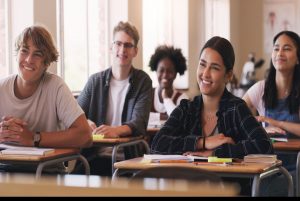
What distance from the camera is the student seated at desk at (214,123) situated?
3168 mm

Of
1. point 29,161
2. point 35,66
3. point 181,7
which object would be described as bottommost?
point 29,161

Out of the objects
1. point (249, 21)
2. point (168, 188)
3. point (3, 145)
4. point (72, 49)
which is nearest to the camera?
point (168, 188)

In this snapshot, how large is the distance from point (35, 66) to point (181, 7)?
18.8ft

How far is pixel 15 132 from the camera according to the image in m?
3.45

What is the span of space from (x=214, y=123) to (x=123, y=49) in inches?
69.0

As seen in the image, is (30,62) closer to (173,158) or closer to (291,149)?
(173,158)

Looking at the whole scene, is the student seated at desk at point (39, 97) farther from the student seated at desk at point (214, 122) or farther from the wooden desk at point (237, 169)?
the wooden desk at point (237, 169)

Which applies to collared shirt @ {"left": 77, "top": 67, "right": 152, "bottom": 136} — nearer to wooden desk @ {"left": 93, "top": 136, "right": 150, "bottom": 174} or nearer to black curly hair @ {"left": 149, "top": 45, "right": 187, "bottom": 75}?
wooden desk @ {"left": 93, "top": 136, "right": 150, "bottom": 174}

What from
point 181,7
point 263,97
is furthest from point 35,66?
point 181,7

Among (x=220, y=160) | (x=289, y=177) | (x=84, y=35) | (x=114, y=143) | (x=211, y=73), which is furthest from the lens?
(x=84, y=35)

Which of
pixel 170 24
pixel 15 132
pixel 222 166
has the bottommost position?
pixel 222 166

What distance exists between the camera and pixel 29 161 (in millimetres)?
3195

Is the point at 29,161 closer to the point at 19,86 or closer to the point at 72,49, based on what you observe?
the point at 19,86

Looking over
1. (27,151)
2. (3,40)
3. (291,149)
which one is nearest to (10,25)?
(3,40)
